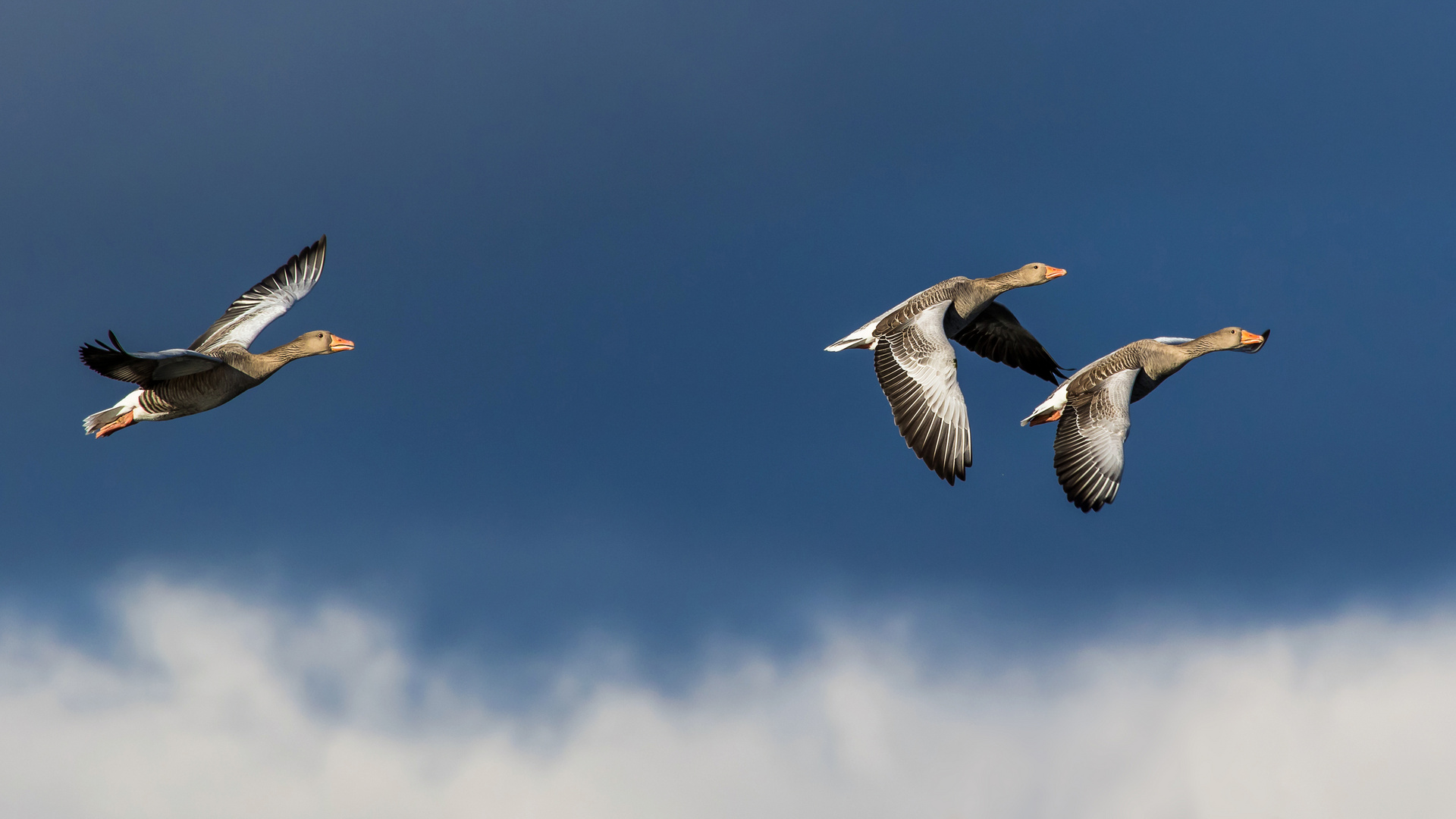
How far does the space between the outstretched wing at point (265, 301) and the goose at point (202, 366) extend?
3 centimetres

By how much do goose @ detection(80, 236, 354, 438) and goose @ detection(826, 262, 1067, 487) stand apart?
11.1m

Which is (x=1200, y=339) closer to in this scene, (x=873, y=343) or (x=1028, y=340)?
(x=1028, y=340)

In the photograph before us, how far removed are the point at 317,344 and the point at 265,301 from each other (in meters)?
4.32

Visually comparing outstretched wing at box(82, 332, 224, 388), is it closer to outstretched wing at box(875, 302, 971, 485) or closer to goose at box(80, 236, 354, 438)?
goose at box(80, 236, 354, 438)

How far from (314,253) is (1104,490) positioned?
1903 cm

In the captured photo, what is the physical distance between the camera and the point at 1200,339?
2831 centimetres

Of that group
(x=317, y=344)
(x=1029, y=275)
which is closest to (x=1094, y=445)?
(x=1029, y=275)

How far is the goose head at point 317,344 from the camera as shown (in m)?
26.3

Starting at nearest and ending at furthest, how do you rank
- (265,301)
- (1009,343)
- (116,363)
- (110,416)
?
1. (116,363)
2. (110,416)
3. (265,301)
4. (1009,343)

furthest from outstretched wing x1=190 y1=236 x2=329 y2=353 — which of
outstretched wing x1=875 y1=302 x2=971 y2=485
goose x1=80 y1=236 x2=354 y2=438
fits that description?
outstretched wing x1=875 y1=302 x2=971 y2=485

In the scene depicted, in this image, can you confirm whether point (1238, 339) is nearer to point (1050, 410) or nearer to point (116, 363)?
point (1050, 410)

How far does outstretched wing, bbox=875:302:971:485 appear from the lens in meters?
23.4

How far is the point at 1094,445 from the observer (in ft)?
82.4

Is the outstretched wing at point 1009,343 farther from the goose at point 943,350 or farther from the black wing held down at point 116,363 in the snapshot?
the black wing held down at point 116,363
